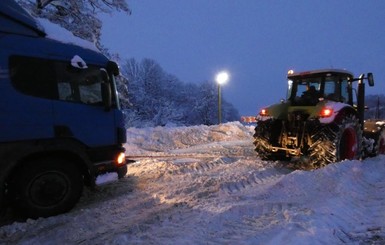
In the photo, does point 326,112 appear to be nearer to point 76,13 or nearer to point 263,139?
point 263,139

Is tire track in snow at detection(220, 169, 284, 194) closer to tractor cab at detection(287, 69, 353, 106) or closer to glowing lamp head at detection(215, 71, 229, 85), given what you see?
tractor cab at detection(287, 69, 353, 106)

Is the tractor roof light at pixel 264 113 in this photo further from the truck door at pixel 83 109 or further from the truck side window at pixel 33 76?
the truck side window at pixel 33 76

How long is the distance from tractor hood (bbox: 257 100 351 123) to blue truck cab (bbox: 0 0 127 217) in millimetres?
4798

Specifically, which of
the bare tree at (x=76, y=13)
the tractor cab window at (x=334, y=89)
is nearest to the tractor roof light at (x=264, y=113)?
the tractor cab window at (x=334, y=89)

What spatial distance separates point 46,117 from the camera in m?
5.75

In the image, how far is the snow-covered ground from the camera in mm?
4461

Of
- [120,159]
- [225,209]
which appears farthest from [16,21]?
[225,209]

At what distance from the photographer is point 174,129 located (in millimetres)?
17406

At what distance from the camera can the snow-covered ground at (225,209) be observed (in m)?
4.46

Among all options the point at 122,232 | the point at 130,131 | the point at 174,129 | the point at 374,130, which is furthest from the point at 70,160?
the point at 174,129

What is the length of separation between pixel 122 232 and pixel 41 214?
1669 mm

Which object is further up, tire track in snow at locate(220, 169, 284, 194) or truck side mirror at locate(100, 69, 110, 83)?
truck side mirror at locate(100, 69, 110, 83)

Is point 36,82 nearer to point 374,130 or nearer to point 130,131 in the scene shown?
point 374,130

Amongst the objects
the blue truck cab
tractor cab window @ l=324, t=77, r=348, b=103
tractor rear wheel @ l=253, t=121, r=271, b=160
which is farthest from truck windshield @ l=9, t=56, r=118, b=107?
tractor cab window @ l=324, t=77, r=348, b=103
